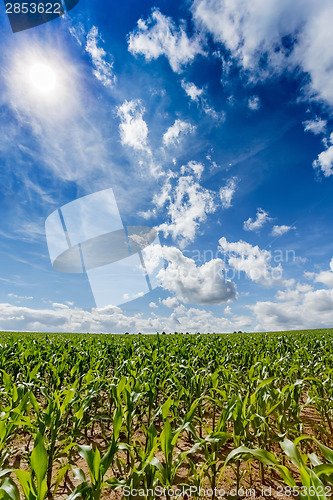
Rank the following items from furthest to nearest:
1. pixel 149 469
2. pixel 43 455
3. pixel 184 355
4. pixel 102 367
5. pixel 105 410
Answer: pixel 184 355, pixel 102 367, pixel 105 410, pixel 149 469, pixel 43 455

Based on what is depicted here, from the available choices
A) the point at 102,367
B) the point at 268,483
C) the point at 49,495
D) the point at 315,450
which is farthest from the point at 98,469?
the point at 102,367

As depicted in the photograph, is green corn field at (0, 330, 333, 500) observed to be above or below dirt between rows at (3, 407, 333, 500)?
above

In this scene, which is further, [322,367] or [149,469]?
[322,367]

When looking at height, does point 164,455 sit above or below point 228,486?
above

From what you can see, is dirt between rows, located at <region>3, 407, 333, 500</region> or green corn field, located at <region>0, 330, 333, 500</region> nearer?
green corn field, located at <region>0, 330, 333, 500</region>

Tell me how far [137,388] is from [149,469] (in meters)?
1.65

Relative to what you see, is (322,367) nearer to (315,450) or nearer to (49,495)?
(315,450)

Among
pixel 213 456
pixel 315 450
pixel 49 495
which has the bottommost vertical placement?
pixel 315 450

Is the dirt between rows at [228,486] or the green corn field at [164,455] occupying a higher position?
the green corn field at [164,455]

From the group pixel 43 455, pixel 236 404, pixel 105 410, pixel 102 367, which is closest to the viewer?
pixel 43 455

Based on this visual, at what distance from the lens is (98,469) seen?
7.28 ft

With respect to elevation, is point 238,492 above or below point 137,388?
below

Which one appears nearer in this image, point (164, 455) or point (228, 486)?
point (164, 455)

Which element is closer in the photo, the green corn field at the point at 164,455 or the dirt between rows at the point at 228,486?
the green corn field at the point at 164,455
